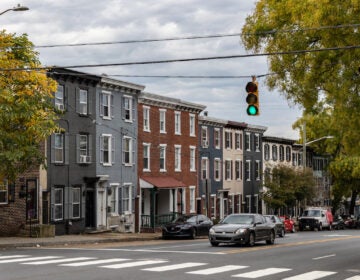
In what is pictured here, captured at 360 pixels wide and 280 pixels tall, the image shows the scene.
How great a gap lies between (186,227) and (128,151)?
437 inches

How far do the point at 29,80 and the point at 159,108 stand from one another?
2586 centimetres

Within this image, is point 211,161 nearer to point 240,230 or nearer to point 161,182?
point 161,182

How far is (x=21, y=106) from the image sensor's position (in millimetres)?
29906

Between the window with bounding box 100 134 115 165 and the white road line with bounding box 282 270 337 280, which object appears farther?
the window with bounding box 100 134 115 165

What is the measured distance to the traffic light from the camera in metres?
20.2

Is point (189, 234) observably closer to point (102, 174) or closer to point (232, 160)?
point (102, 174)

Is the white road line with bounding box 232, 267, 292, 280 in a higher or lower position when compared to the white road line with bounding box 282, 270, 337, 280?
higher

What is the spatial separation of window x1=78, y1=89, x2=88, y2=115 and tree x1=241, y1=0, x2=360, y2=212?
64.0 ft

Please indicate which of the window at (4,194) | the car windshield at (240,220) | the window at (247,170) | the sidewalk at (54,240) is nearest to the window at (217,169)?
the window at (247,170)

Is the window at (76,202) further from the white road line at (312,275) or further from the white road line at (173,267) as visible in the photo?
the white road line at (312,275)

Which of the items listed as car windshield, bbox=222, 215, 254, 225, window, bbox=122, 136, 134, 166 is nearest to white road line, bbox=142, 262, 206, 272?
car windshield, bbox=222, 215, 254, 225

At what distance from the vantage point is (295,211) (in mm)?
84500

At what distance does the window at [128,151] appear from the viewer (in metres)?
52.1

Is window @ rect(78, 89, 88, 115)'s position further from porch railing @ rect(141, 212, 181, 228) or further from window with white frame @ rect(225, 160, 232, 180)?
window with white frame @ rect(225, 160, 232, 180)
